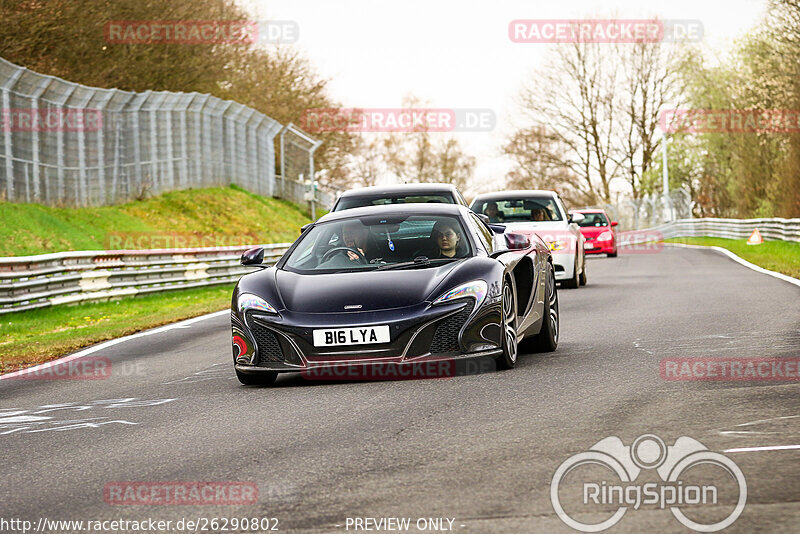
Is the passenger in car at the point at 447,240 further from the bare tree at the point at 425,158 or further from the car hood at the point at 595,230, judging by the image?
the bare tree at the point at 425,158

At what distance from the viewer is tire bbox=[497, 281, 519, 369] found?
8.54m

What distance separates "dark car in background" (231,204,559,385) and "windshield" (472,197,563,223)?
31.2 feet

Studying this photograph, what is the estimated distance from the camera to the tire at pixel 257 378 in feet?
28.5

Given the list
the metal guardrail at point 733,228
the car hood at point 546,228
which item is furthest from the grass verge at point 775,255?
the car hood at point 546,228

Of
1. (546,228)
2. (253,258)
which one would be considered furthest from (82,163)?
(253,258)

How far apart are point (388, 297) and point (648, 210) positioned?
6281 centimetres

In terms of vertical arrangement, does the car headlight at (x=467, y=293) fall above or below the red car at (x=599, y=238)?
above

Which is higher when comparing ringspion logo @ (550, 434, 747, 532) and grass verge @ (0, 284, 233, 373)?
ringspion logo @ (550, 434, 747, 532)

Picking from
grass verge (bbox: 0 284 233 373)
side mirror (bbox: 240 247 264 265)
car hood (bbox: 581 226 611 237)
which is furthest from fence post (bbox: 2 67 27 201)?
side mirror (bbox: 240 247 264 265)

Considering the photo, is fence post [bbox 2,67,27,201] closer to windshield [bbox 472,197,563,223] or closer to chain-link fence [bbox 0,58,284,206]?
chain-link fence [bbox 0,58,284,206]

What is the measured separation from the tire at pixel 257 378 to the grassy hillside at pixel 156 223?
16154mm

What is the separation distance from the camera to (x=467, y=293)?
830 cm

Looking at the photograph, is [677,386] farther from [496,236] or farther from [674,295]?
[674,295]

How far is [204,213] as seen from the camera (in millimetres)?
39031
